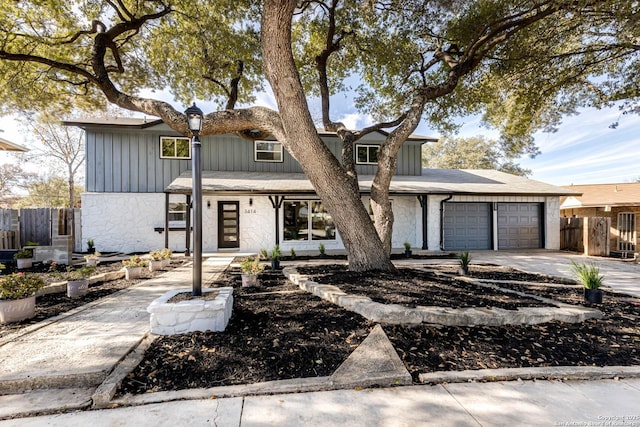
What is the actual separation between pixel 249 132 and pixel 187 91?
379 centimetres

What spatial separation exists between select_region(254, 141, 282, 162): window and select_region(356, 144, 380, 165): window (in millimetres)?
3627

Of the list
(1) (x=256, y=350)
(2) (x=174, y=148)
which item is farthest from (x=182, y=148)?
(1) (x=256, y=350)

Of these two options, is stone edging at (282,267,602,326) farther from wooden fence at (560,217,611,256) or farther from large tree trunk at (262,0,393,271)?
wooden fence at (560,217,611,256)

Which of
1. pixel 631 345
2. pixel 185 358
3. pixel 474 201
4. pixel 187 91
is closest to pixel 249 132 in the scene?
pixel 187 91

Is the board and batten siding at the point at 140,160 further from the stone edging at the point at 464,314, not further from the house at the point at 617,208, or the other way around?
the house at the point at 617,208

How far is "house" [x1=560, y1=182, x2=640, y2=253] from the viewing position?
11.1 metres

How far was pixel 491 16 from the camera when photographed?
6.04 m

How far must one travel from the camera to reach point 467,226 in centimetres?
1089

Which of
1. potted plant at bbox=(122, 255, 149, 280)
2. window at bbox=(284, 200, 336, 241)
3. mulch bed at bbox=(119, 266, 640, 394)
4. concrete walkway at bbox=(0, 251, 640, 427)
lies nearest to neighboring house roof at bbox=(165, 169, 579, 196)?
window at bbox=(284, 200, 336, 241)

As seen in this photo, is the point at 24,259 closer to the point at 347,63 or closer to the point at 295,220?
the point at 295,220

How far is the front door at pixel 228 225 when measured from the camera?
10266 mm

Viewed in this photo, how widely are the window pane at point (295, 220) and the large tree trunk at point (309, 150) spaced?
543 centimetres

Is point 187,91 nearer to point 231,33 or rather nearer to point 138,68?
point 138,68

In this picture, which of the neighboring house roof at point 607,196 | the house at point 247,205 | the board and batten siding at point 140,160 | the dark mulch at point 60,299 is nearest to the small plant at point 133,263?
the dark mulch at point 60,299
